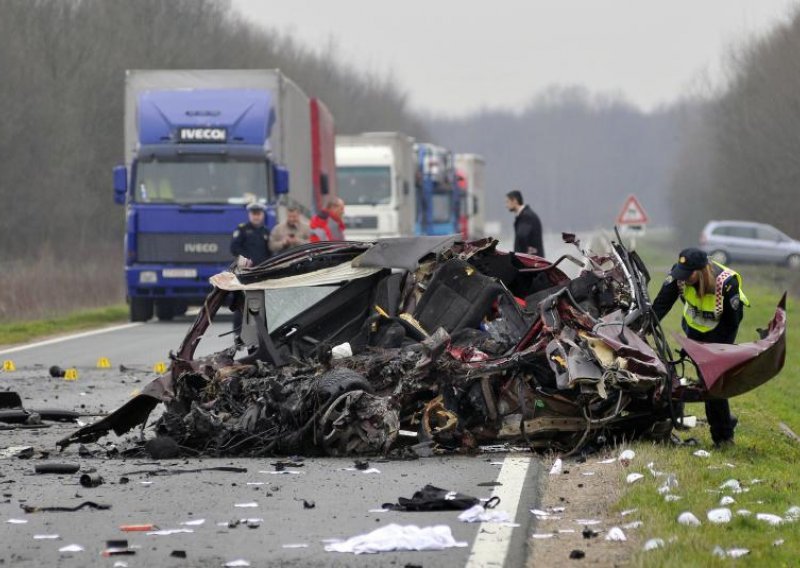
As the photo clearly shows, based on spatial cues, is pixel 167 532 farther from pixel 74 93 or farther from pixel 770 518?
pixel 74 93

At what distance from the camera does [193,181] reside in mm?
26469

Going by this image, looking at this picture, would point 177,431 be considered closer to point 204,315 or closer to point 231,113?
point 204,315

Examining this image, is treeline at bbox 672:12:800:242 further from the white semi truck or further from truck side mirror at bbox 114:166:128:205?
truck side mirror at bbox 114:166:128:205

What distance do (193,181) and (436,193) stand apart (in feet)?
75.7

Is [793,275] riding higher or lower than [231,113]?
lower

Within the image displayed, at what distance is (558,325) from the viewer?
1052cm

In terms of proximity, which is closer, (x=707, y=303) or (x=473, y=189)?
(x=707, y=303)

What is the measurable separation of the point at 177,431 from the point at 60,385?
549 cm

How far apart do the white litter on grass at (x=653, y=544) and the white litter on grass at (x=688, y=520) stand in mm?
471

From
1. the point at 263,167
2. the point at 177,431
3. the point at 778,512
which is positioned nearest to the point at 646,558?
the point at 778,512

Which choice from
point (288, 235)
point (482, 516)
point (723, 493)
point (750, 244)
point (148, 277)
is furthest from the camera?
point (750, 244)

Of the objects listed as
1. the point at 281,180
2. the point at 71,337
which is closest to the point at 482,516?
the point at 71,337

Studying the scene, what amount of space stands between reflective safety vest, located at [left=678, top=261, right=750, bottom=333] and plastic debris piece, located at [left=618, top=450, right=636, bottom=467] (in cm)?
113

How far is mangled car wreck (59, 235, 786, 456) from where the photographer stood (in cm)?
1011
